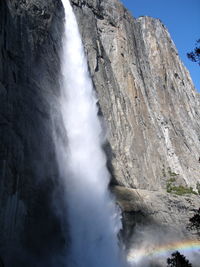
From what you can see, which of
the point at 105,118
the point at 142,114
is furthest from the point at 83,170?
the point at 142,114

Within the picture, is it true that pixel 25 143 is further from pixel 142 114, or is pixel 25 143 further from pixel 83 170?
pixel 142 114

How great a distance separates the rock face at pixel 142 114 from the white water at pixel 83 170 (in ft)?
3.74

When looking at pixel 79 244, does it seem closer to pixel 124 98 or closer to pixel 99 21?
pixel 124 98

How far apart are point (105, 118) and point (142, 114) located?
655 cm

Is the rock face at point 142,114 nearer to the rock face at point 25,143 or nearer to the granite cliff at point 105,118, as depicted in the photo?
the granite cliff at point 105,118

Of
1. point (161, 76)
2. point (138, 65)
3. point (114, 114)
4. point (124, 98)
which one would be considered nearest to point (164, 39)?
point (161, 76)

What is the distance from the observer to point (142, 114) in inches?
1501

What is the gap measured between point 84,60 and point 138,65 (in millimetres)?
10276

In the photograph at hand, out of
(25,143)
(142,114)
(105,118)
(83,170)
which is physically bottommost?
(25,143)

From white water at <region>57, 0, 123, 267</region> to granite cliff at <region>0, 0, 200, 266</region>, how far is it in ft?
3.44

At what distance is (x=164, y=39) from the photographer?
168 feet

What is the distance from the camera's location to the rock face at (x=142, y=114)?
29969mm

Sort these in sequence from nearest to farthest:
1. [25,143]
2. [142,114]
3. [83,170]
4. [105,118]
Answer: [25,143]
[83,170]
[105,118]
[142,114]

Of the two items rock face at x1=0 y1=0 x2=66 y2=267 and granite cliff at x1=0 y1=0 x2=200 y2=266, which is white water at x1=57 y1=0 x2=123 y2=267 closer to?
granite cliff at x1=0 y1=0 x2=200 y2=266
